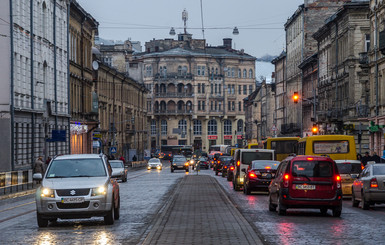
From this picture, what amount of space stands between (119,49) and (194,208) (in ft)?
355

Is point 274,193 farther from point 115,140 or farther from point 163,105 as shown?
point 163,105

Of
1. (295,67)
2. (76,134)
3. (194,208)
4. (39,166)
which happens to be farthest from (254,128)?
(194,208)

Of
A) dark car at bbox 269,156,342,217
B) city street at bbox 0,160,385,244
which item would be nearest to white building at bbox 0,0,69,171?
city street at bbox 0,160,385,244

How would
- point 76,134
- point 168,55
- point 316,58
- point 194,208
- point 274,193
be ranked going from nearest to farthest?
point 274,193, point 194,208, point 76,134, point 316,58, point 168,55

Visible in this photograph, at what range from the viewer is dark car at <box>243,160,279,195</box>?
1287 inches

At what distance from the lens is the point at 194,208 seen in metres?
24.0

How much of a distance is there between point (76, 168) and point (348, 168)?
43.3ft

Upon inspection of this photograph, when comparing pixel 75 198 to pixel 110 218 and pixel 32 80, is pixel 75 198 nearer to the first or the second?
pixel 110 218

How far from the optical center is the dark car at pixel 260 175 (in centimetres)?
3269

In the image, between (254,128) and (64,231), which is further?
(254,128)

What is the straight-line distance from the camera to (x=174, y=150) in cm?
15925

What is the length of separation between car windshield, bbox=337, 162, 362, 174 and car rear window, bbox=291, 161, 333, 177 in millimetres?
8748

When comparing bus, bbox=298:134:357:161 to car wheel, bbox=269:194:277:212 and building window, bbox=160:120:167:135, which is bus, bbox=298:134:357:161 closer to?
car wheel, bbox=269:194:277:212

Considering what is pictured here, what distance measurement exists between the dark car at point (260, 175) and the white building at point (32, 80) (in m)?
18.8
